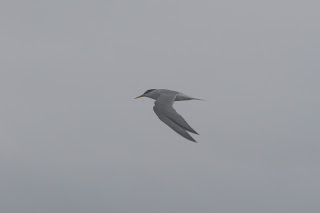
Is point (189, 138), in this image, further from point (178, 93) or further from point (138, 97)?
point (138, 97)

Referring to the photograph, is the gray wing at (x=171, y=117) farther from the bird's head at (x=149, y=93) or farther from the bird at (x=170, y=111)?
the bird's head at (x=149, y=93)

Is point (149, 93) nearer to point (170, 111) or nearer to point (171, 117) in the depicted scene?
point (170, 111)

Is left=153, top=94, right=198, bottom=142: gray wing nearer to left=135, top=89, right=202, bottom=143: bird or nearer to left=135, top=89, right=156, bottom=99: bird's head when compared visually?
left=135, top=89, right=202, bottom=143: bird

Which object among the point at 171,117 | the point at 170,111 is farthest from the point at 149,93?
the point at 171,117

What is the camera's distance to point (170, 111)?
102ft

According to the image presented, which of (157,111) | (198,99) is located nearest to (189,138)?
(157,111)

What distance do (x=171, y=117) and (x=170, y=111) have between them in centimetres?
96

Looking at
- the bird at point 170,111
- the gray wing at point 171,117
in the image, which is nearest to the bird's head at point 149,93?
the bird at point 170,111

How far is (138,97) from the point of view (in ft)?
133

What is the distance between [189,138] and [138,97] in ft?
45.3

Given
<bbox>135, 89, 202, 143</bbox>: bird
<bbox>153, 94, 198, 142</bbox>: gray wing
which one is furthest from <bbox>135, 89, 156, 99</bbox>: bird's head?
<bbox>153, 94, 198, 142</bbox>: gray wing

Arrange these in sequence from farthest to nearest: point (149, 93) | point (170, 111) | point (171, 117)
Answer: point (149, 93), point (170, 111), point (171, 117)

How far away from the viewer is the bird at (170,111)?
28.1 meters

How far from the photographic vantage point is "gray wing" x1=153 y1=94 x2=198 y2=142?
2796 centimetres
